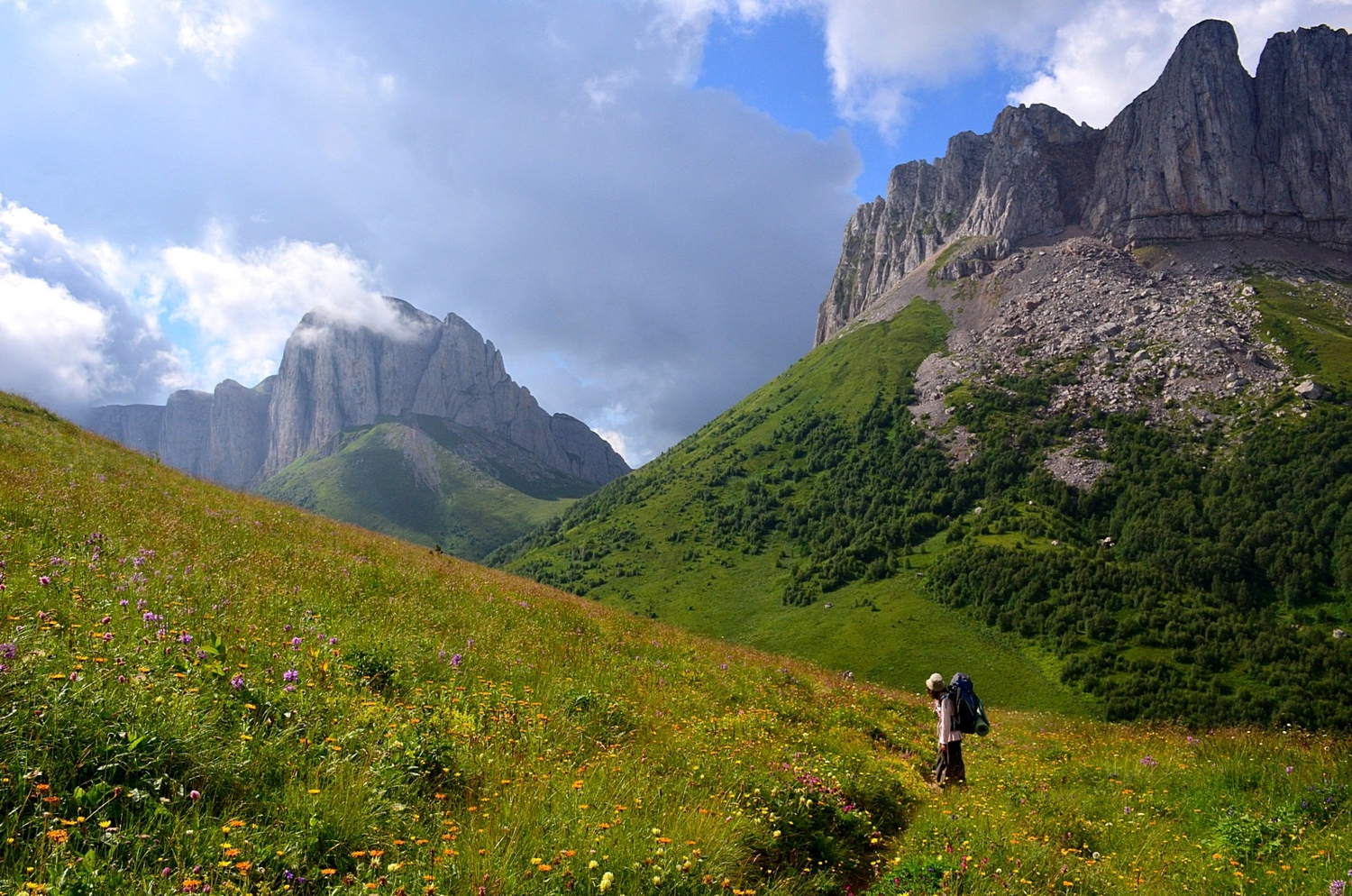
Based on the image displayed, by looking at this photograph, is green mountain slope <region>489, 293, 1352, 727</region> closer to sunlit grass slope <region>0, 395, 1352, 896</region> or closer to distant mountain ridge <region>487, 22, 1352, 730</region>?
A: distant mountain ridge <region>487, 22, 1352, 730</region>

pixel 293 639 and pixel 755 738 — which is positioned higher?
pixel 293 639

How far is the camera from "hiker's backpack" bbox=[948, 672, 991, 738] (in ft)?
41.8

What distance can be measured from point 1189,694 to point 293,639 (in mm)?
143878

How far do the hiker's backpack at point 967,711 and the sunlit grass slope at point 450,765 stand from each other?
0.86 metres

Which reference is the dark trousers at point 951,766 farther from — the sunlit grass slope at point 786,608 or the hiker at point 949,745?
the sunlit grass slope at point 786,608

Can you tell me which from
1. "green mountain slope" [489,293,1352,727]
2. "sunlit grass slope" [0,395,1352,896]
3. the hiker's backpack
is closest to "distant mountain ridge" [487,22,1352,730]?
"green mountain slope" [489,293,1352,727]

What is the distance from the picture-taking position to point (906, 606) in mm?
141250

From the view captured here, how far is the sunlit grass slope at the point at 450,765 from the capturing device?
425 centimetres

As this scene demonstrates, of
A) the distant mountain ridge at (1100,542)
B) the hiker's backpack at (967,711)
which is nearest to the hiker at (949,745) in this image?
the hiker's backpack at (967,711)

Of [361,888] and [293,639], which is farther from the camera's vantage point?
[293,639]

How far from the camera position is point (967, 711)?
1301cm

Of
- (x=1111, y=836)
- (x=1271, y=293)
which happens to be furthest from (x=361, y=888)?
(x=1271, y=293)

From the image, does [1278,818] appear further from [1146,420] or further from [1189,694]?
[1146,420]

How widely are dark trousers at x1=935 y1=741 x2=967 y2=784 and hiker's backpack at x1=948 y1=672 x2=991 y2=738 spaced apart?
388mm
